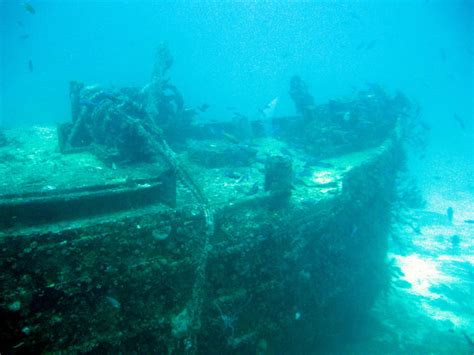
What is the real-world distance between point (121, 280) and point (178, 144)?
7.32m

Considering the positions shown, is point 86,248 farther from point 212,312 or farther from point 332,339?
point 332,339

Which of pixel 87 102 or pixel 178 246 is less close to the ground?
pixel 87 102

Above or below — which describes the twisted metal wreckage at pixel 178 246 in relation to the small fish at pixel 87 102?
below

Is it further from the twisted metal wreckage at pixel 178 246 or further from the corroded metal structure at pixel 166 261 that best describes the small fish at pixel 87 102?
the corroded metal structure at pixel 166 261

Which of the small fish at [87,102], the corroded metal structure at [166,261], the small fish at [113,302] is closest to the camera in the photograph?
the corroded metal structure at [166,261]

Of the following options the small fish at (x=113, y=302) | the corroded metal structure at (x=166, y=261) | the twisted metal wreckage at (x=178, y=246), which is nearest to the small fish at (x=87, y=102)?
the twisted metal wreckage at (x=178, y=246)

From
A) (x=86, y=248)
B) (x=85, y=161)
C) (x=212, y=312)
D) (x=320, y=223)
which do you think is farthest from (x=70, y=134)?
(x=320, y=223)

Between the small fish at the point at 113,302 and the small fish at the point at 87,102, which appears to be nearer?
the small fish at the point at 113,302

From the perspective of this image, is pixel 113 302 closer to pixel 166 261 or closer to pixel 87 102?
pixel 166 261

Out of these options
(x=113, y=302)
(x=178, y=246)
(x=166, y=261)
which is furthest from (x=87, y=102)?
(x=113, y=302)

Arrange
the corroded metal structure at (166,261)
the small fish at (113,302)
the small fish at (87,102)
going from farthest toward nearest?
the small fish at (87,102) < the small fish at (113,302) < the corroded metal structure at (166,261)

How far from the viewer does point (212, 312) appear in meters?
4.60

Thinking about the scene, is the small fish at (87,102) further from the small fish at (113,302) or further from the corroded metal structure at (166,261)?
the small fish at (113,302)

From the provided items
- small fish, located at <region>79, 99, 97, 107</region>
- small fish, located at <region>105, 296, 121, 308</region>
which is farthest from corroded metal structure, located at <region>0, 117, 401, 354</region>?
small fish, located at <region>79, 99, 97, 107</region>
